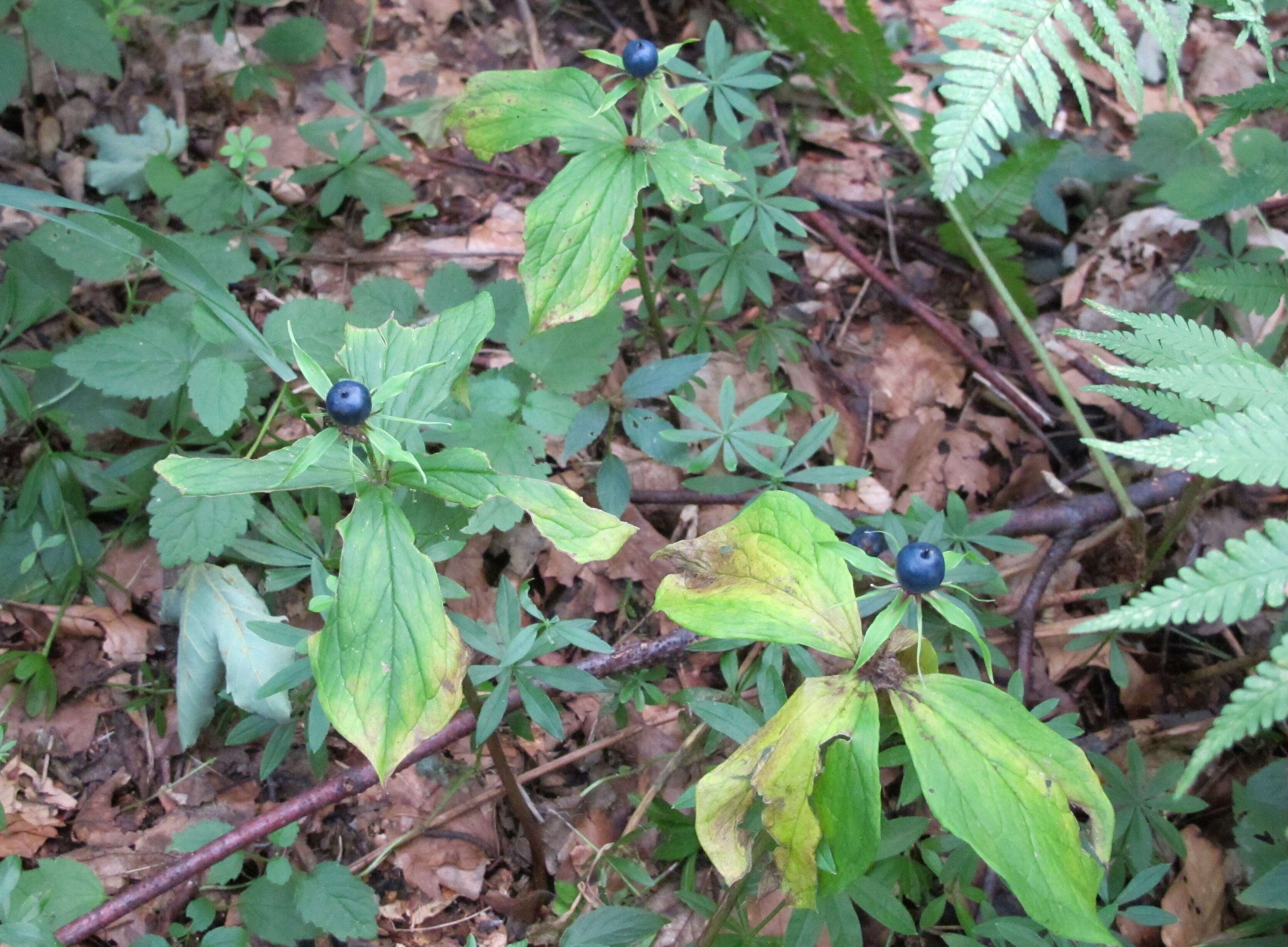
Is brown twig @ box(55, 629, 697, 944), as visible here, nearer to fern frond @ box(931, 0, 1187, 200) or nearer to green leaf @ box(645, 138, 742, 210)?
green leaf @ box(645, 138, 742, 210)

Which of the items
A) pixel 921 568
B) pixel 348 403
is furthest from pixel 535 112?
pixel 921 568

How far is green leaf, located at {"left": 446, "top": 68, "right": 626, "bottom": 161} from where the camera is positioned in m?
2.22

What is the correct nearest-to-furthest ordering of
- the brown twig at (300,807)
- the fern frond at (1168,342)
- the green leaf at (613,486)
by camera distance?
the fern frond at (1168,342), the brown twig at (300,807), the green leaf at (613,486)

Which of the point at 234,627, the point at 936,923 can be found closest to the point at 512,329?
the point at 234,627

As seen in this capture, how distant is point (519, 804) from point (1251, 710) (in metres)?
1.58

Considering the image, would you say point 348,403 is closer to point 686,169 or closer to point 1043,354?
point 686,169

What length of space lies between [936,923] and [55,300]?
3.15 m

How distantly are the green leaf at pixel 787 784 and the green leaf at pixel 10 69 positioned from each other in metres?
3.01

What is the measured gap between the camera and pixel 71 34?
2803 millimetres

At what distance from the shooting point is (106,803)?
2.35 m

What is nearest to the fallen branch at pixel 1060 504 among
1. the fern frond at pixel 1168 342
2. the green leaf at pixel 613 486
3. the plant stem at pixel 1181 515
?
the plant stem at pixel 1181 515

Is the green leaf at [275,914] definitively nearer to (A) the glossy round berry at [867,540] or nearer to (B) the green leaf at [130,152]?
(A) the glossy round berry at [867,540]

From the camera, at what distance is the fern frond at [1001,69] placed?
1.89 metres

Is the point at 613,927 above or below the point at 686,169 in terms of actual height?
A: below
